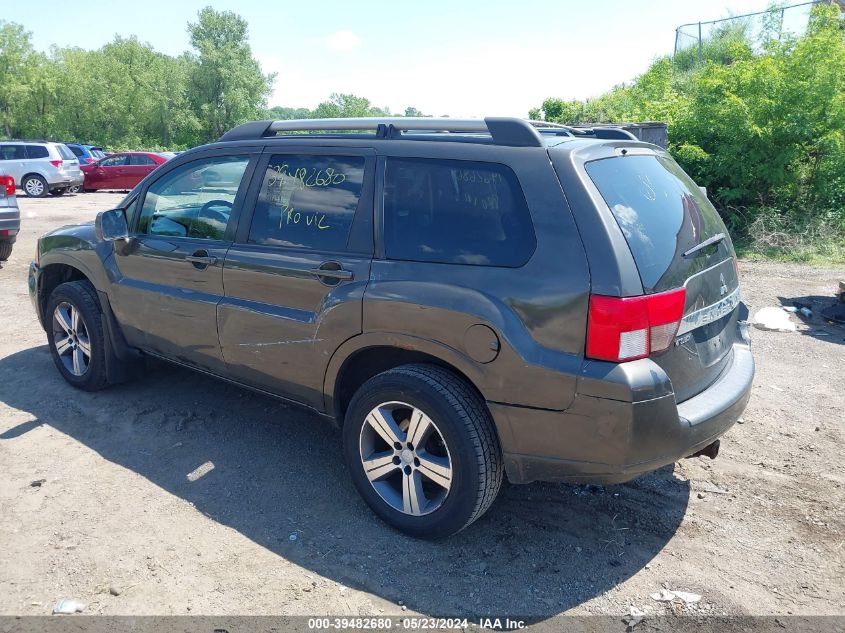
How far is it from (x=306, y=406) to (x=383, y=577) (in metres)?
1.12

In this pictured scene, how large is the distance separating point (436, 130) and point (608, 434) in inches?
68.2

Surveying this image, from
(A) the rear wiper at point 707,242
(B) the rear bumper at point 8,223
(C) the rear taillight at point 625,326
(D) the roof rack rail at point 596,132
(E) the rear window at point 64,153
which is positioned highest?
(D) the roof rack rail at point 596,132

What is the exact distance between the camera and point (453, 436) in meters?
3.04

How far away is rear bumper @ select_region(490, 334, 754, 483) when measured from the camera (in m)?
2.74

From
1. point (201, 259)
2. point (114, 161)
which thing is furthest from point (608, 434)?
point (114, 161)

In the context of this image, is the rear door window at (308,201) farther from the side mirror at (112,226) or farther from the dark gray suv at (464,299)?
the side mirror at (112,226)

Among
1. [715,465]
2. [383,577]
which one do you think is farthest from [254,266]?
[715,465]

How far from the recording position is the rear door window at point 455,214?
9.77ft

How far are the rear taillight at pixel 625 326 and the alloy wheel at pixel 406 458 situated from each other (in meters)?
0.87

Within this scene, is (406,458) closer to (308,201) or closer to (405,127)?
(308,201)

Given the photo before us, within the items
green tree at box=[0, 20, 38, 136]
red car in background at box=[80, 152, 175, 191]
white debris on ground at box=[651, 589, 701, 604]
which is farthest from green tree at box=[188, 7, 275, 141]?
white debris on ground at box=[651, 589, 701, 604]

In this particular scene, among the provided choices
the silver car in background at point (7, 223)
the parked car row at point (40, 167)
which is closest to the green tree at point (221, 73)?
the parked car row at point (40, 167)

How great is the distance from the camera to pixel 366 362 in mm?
3605

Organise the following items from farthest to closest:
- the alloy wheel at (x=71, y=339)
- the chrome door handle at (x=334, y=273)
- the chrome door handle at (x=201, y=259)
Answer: the alloy wheel at (x=71, y=339), the chrome door handle at (x=201, y=259), the chrome door handle at (x=334, y=273)
